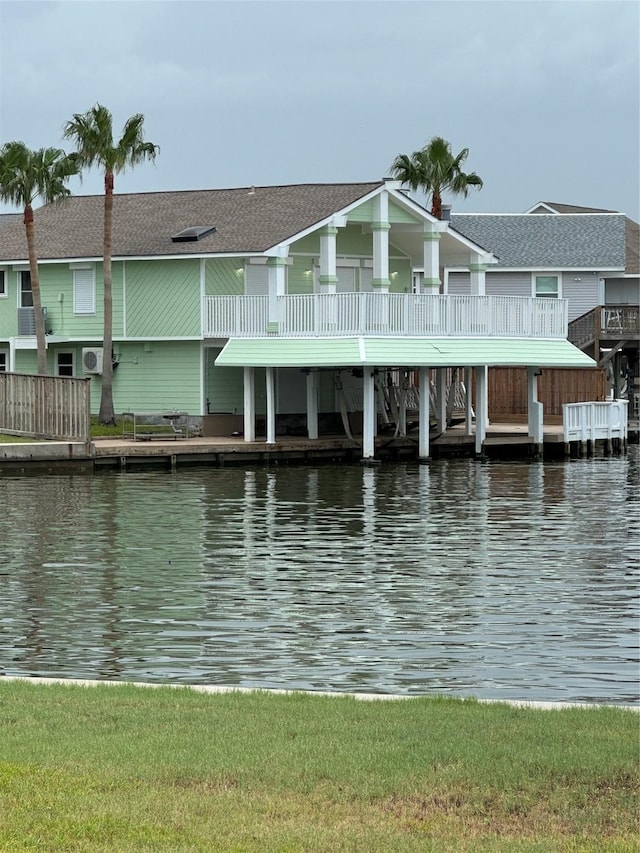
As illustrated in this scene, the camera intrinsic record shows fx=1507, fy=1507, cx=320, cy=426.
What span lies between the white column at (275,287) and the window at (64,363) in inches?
375

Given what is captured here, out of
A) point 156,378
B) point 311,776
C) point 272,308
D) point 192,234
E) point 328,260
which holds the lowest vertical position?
point 311,776

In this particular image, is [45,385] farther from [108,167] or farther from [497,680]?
[497,680]

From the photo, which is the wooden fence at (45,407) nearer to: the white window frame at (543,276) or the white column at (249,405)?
the white column at (249,405)

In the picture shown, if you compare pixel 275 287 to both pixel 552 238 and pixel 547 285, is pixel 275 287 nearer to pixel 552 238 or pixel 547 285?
pixel 547 285

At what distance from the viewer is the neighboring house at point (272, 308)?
44.4 metres

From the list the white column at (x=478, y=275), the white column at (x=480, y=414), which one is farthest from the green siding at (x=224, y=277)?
the white column at (x=480, y=414)

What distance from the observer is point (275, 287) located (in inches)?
1795

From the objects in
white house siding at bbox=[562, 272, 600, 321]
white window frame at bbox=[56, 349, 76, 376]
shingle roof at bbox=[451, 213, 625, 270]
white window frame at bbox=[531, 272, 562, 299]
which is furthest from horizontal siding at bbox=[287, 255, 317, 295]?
white house siding at bbox=[562, 272, 600, 321]

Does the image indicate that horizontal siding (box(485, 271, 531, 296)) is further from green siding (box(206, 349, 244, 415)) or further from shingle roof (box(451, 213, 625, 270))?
green siding (box(206, 349, 244, 415))

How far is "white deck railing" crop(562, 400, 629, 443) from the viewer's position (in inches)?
1887

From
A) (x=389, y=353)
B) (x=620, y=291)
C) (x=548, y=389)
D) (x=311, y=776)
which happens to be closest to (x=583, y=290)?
(x=620, y=291)

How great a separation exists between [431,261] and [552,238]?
2328cm

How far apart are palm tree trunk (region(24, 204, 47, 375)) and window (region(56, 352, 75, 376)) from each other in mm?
2727

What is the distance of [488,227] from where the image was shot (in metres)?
72.6
